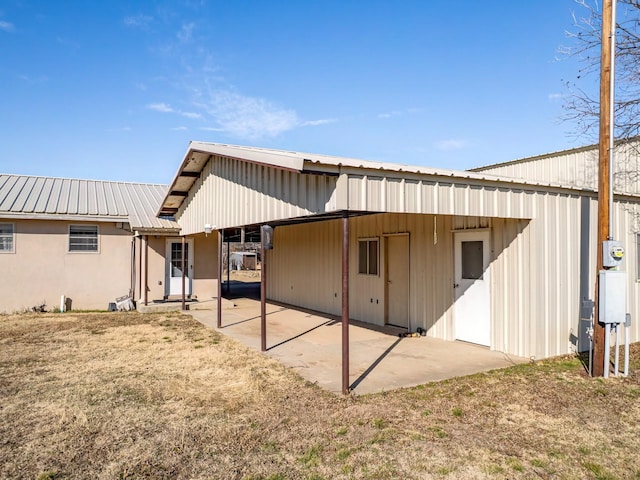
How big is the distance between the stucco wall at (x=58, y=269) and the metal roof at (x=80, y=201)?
0.36 m

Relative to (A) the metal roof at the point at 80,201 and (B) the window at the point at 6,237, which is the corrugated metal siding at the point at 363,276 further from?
(B) the window at the point at 6,237

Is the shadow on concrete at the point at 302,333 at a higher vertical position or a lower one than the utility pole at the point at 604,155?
lower

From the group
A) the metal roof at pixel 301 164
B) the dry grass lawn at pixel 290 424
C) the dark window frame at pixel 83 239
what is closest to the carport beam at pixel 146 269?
the dark window frame at pixel 83 239

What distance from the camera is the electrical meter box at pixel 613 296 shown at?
600 cm

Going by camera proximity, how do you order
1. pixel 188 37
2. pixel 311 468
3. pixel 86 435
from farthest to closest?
pixel 188 37 < pixel 86 435 < pixel 311 468

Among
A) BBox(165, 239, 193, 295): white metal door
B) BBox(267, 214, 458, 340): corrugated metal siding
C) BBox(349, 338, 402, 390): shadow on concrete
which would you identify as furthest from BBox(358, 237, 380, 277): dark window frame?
BBox(165, 239, 193, 295): white metal door

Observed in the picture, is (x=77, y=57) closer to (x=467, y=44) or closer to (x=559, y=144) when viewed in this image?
(x=467, y=44)

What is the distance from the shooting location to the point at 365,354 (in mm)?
7328

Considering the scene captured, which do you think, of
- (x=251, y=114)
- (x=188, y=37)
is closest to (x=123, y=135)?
(x=251, y=114)

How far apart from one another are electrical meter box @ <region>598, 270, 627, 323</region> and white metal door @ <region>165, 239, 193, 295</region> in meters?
11.6

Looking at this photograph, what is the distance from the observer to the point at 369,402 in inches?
198

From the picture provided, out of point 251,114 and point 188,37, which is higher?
point 188,37

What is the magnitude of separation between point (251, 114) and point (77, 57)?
4841mm

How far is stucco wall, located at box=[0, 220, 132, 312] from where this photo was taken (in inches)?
504
